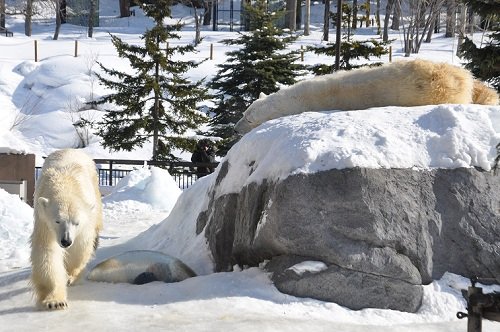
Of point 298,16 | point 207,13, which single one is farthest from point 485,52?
point 207,13

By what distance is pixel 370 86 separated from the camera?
791 cm

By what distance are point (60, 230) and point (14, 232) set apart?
12.6 ft

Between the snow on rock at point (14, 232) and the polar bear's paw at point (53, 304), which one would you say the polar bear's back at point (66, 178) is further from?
the snow on rock at point (14, 232)

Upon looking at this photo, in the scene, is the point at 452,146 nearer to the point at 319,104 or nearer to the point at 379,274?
the point at 379,274

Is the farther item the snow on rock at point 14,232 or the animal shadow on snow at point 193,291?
the snow on rock at point 14,232

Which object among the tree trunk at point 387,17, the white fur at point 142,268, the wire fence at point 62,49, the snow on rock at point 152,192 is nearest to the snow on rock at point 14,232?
the white fur at point 142,268

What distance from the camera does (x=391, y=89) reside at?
775cm

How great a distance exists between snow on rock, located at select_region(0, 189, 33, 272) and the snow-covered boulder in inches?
111

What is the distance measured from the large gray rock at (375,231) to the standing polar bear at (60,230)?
1499 mm

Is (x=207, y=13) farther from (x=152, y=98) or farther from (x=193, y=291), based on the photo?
(x=193, y=291)

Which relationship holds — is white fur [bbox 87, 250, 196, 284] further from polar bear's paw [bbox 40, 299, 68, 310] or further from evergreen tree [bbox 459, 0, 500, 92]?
evergreen tree [bbox 459, 0, 500, 92]

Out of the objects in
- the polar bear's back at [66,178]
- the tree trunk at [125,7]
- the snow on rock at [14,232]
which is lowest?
the snow on rock at [14,232]

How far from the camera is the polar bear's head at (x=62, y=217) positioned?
5898 mm

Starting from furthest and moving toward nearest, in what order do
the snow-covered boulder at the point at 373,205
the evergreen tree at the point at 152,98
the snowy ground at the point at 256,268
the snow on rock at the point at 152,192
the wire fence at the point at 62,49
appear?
the wire fence at the point at 62,49 < the evergreen tree at the point at 152,98 < the snow on rock at the point at 152,192 < the snow-covered boulder at the point at 373,205 < the snowy ground at the point at 256,268
